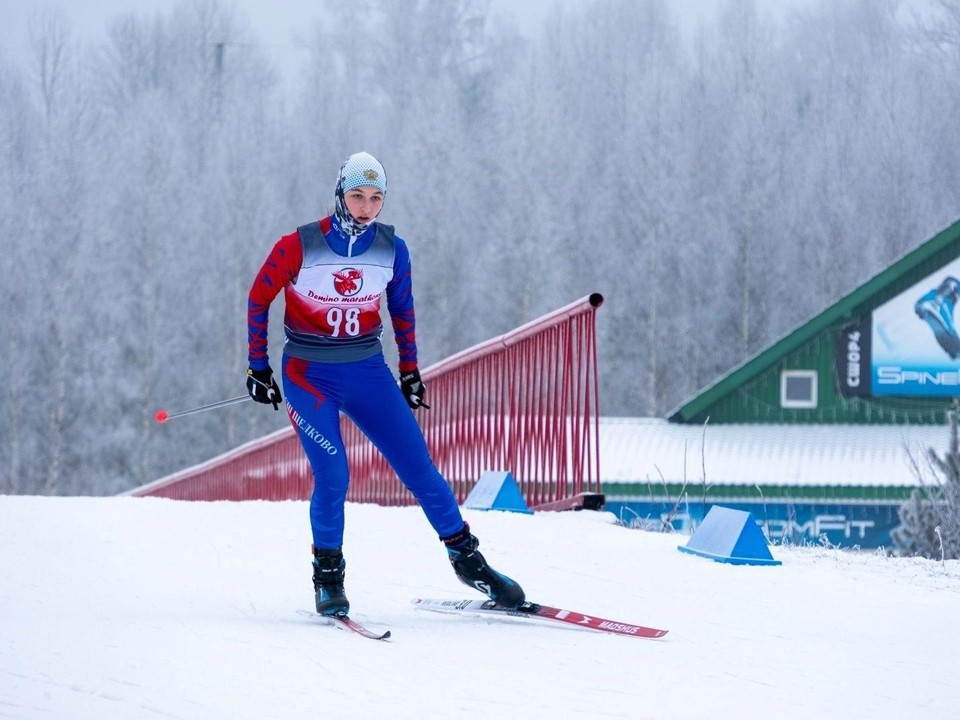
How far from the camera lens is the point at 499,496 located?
8.01 meters

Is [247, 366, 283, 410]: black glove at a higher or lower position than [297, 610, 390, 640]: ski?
higher

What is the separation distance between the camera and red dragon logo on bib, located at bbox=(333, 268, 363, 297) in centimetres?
474

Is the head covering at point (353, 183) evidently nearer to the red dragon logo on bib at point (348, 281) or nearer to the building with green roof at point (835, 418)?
the red dragon logo on bib at point (348, 281)

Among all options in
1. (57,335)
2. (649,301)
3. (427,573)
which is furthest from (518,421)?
(649,301)

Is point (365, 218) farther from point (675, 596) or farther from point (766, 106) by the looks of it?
point (766, 106)

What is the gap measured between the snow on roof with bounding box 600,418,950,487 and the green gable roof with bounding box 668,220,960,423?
683 mm

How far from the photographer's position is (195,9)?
179 feet

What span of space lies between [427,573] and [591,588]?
0.81 metres

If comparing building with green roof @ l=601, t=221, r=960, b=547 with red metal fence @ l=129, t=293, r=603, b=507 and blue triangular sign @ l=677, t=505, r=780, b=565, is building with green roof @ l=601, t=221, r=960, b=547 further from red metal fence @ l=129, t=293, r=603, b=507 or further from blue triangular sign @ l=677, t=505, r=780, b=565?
blue triangular sign @ l=677, t=505, r=780, b=565

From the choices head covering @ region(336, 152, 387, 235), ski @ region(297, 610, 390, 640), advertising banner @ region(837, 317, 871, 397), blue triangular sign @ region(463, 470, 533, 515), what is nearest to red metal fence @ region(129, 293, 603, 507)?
blue triangular sign @ region(463, 470, 533, 515)

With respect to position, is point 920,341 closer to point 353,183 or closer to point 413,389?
point 413,389

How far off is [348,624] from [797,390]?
71.3ft

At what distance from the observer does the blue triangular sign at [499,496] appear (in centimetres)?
799

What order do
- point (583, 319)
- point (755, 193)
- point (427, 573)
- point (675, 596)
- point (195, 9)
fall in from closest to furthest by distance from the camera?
point (675, 596), point (427, 573), point (583, 319), point (755, 193), point (195, 9)
